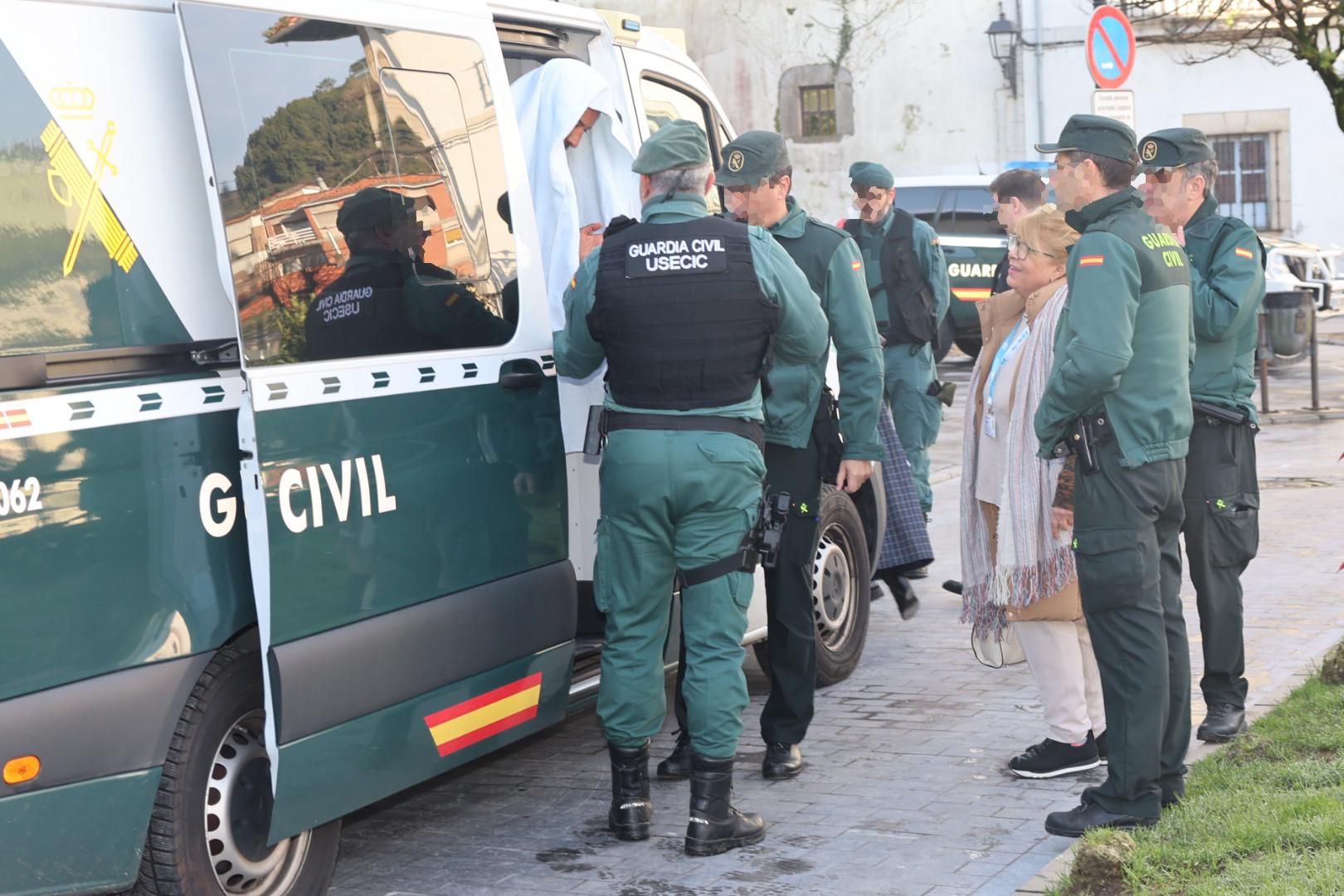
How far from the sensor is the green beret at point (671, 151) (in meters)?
4.80

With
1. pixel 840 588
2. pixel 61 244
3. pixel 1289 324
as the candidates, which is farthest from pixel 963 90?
pixel 61 244

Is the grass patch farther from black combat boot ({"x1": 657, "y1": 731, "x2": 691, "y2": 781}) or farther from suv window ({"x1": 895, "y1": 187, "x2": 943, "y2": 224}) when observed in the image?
suv window ({"x1": 895, "y1": 187, "x2": 943, "y2": 224})

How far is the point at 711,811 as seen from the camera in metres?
4.83

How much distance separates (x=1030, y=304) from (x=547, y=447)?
1506 mm

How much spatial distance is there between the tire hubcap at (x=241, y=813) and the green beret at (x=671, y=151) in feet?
5.92

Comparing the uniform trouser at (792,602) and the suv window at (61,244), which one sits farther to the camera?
the uniform trouser at (792,602)

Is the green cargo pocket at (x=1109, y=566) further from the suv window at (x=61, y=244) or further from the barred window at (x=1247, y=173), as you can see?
the barred window at (x=1247, y=173)

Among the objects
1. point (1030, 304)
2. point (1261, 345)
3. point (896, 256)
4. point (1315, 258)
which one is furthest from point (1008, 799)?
point (1315, 258)

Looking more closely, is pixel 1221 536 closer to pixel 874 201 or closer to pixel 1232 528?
pixel 1232 528

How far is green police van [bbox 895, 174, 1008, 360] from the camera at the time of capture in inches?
778

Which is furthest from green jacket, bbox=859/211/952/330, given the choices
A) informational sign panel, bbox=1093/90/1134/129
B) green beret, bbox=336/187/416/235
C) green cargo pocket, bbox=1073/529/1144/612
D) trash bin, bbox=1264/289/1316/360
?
trash bin, bbox=1264/289/1316/360

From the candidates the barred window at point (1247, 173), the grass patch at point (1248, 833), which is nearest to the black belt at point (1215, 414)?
the grass patch at point (1248, 833)

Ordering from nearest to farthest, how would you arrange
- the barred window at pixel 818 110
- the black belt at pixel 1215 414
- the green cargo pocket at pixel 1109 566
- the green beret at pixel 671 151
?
the green cargo pocket at pixel 1109 566, the green beret at pixel 671 151, the black belt at pixel 1215 414, the barred window at pixel 818 110

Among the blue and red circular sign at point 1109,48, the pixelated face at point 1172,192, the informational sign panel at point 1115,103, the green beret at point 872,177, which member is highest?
the blue and red circular sign at point 1109,48
